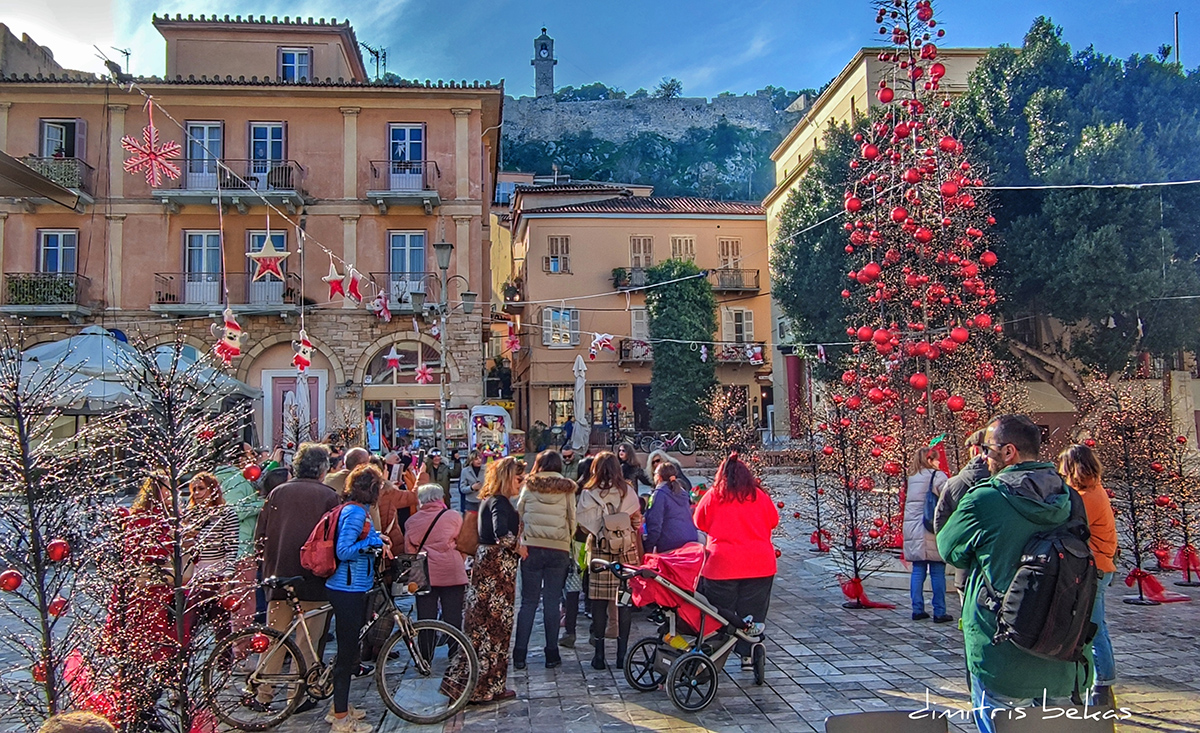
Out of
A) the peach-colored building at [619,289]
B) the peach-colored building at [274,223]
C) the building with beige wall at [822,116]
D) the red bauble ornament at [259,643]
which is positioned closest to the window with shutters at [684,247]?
the peach-colored building at [619,289]

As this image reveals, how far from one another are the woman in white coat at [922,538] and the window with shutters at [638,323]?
27.0 meters

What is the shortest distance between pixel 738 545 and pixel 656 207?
31.0m

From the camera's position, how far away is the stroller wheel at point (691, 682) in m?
5.23

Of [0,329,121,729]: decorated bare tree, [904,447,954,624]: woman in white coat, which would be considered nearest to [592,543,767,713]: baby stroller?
[904,447,954,624]: woman in white coat

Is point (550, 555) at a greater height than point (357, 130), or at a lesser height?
lesser

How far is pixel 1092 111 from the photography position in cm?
1761

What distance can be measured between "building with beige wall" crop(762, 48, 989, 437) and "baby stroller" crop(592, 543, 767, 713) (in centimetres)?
1596

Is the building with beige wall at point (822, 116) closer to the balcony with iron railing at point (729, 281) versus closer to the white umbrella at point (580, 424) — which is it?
the balcony with iron railing at point (729, 281)

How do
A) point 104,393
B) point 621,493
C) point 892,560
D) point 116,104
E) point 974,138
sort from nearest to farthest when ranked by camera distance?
1. point 621,493
2. point 892,560
3. point 104,393
4. point 974,138
5. point 116,104

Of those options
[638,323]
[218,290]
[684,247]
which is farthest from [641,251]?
[218,290]

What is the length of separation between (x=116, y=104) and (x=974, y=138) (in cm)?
2260

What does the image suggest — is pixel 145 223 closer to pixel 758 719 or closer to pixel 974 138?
pixel 974 138

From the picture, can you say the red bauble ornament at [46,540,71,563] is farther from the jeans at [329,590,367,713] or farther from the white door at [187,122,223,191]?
the white door at [187,122,223,191]

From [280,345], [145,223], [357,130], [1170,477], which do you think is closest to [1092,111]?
[1170,477]
